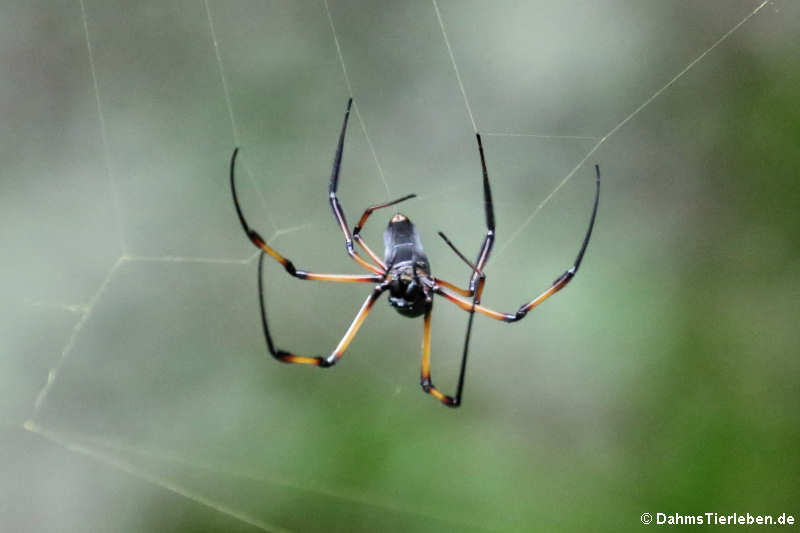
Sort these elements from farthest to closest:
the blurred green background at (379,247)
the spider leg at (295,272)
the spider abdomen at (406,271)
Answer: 1. the blurred green background at (379,247)
2. the spider abdomen at (406,271)
3. the spider leg at (295,272)

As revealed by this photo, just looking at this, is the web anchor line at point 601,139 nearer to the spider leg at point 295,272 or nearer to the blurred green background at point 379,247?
the blurred green background at point 379,247

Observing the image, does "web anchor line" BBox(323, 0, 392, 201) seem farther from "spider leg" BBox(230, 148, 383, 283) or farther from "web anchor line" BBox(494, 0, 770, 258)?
"spider leg" BBox(230, 148, 383, 283)

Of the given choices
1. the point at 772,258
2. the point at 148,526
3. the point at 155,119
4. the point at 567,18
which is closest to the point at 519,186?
the point at 567,18

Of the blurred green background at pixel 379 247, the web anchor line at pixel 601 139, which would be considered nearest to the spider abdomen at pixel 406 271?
the blurred green background at pixel 379 247

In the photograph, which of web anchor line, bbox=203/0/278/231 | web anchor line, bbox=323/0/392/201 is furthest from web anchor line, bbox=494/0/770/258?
web anchor line, bbox=203/0/278/231

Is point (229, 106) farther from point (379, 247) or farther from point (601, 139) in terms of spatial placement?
point (601, 139)

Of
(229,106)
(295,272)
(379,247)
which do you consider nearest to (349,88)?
(229,106)

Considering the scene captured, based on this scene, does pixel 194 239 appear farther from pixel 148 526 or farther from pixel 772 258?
pixel 772 258

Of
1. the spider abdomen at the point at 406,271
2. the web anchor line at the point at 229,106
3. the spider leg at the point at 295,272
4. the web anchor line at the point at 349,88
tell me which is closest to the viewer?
the spider leg at the point at 295,272
